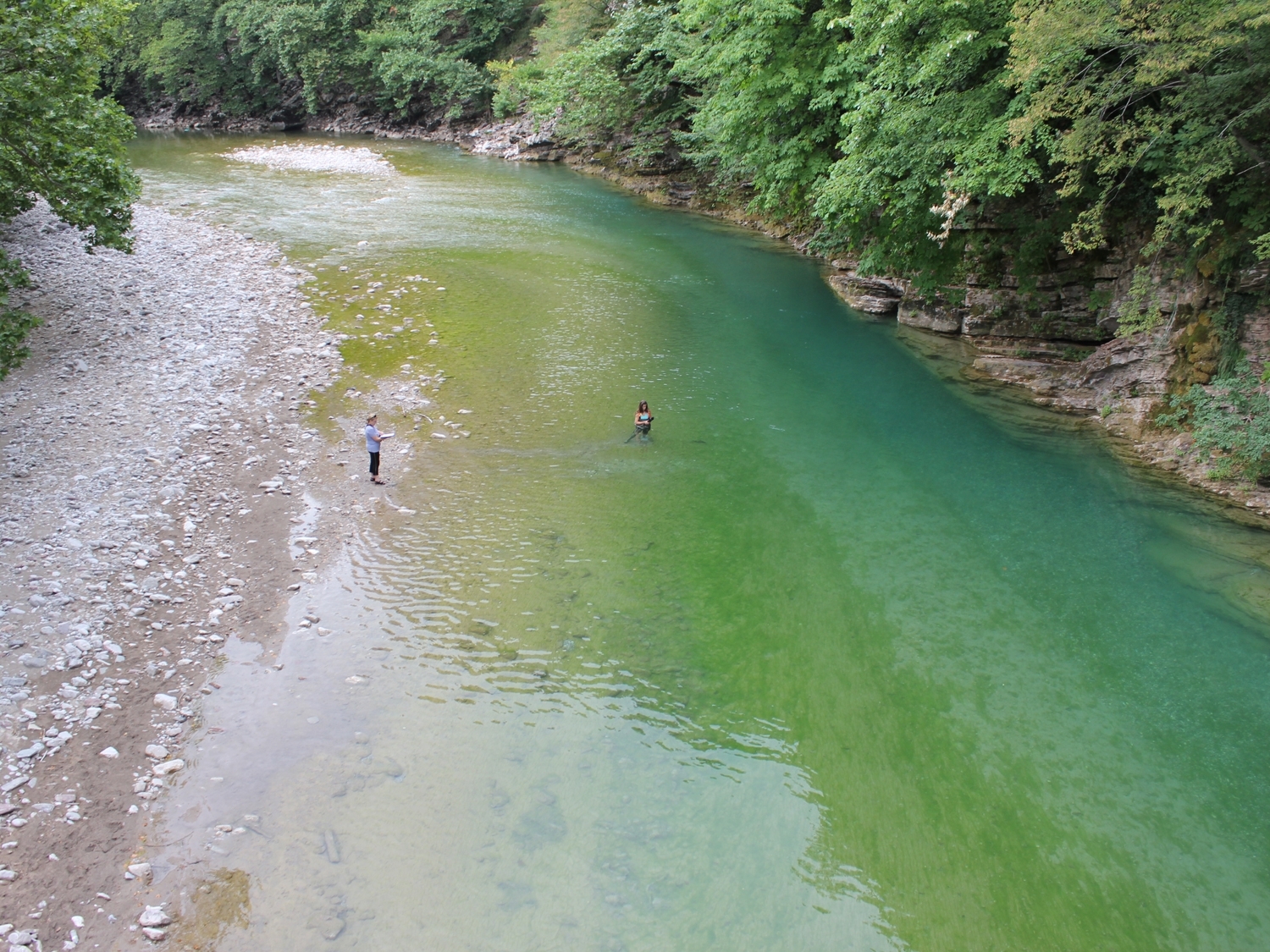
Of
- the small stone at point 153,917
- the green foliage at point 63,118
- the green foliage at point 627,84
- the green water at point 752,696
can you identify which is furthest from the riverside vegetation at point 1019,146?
the small stone at point 153,917

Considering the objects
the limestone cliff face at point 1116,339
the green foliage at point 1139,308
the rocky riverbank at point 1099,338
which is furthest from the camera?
the green foliage at point 1139,308

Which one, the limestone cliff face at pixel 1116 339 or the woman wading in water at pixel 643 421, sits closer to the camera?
the limestone cliff face at pixel 1116 339

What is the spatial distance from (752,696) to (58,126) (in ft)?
54.2

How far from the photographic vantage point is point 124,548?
10.8 m

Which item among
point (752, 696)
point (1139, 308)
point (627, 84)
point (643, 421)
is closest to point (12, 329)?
point (643, 421)

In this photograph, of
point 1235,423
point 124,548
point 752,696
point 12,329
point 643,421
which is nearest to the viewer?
point 752,696

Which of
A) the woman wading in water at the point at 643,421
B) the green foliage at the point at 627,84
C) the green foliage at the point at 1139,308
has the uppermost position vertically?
the green foliage at the point at 627,84

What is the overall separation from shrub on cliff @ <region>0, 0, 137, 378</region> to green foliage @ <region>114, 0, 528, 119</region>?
45710 millimetres

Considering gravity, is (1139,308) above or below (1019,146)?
below

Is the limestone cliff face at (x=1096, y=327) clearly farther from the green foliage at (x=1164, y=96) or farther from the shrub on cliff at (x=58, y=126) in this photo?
the shrub on cliff at (x=58, y=126)

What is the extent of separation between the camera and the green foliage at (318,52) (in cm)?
5822

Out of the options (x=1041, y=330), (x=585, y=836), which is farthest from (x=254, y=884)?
(x=1041, y=330)

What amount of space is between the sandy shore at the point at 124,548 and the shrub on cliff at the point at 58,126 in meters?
1.97

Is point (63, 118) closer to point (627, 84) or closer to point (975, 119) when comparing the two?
point (975, 119)
